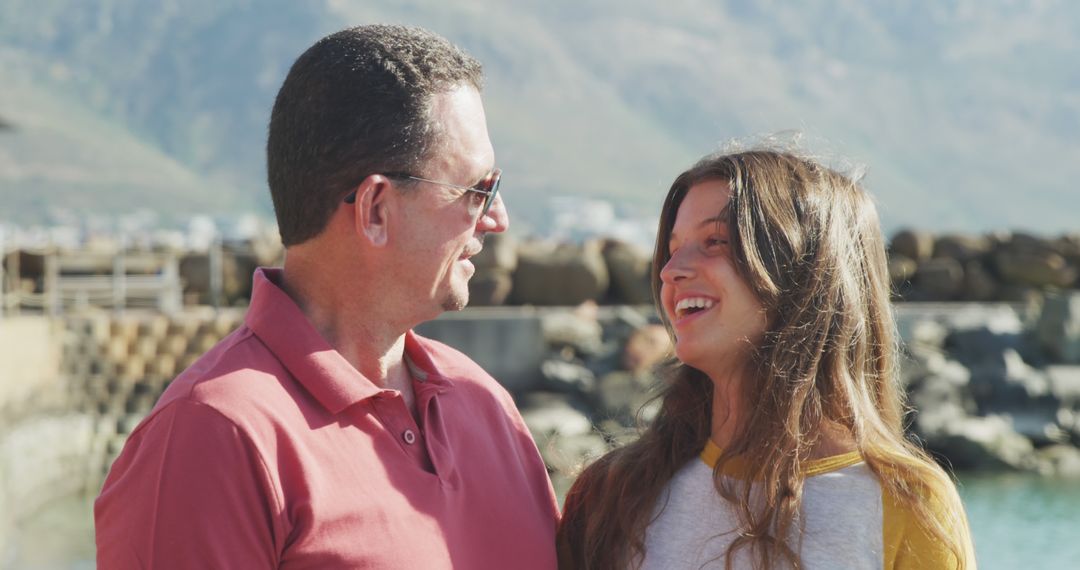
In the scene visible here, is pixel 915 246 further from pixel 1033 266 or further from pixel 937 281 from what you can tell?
pixel 1033 266

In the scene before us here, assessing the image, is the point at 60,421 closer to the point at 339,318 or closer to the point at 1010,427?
the point at 1010,427

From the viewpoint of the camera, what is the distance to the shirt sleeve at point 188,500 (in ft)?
6.84

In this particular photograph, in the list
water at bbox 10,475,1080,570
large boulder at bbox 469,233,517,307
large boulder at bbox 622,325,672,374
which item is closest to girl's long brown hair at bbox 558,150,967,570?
water at bbox 10,475,1080,570

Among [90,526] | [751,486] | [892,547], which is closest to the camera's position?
[892,547]

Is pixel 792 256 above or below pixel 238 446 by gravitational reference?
above

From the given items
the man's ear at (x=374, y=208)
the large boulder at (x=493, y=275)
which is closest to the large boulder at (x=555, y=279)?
the large boulder at (x=493, y=275)

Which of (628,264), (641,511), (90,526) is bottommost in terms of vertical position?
(90,526)

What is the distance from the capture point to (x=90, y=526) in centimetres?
1380

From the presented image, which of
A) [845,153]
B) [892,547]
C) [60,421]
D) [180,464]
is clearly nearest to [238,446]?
[180,464]

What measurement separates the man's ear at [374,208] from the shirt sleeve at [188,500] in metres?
0.41

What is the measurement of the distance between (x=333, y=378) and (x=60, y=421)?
13355mm

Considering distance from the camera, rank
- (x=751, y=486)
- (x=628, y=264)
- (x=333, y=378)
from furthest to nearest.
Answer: (x=628, y=264), (x=751, y=486), (x=333, y=378)

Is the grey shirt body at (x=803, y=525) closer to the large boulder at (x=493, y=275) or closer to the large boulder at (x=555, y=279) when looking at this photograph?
the large boulder at (x=493, y=275)

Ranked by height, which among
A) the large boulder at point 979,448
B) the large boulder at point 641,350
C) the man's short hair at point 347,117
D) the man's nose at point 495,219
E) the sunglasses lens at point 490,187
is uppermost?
the man's short hair at point 347,117
